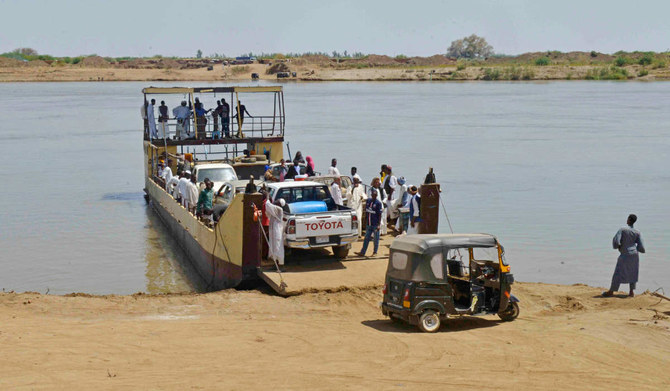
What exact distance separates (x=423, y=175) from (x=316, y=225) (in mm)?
22290

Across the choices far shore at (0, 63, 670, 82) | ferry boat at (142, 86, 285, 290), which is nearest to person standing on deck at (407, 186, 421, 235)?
ferry boat at (142, 86, 285, 290)

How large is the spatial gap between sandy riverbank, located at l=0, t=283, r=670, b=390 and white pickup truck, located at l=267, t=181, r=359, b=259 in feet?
4.30

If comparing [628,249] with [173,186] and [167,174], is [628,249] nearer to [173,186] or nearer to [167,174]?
[173,186]

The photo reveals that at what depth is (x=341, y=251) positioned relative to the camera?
16.4 meters

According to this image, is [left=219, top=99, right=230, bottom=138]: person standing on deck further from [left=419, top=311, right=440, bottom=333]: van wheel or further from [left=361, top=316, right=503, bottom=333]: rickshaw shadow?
[left=419, top=311, right=440, bottom=333]: van wheel

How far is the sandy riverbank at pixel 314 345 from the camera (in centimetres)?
1012

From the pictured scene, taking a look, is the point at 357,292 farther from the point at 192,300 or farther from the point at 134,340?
the point at 134,340

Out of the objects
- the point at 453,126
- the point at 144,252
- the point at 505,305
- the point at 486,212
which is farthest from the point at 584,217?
the point at 453,126

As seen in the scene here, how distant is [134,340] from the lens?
1181 centimetres

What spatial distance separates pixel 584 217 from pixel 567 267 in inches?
305

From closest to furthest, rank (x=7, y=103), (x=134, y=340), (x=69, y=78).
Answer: (x=134, y=340), (x=7, y=103), (x=69, y=78)

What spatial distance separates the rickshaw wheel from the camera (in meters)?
13.2

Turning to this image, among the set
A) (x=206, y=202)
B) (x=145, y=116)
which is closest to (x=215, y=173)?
(x=206, y=202)

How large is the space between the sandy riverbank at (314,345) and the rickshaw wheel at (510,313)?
18cm
